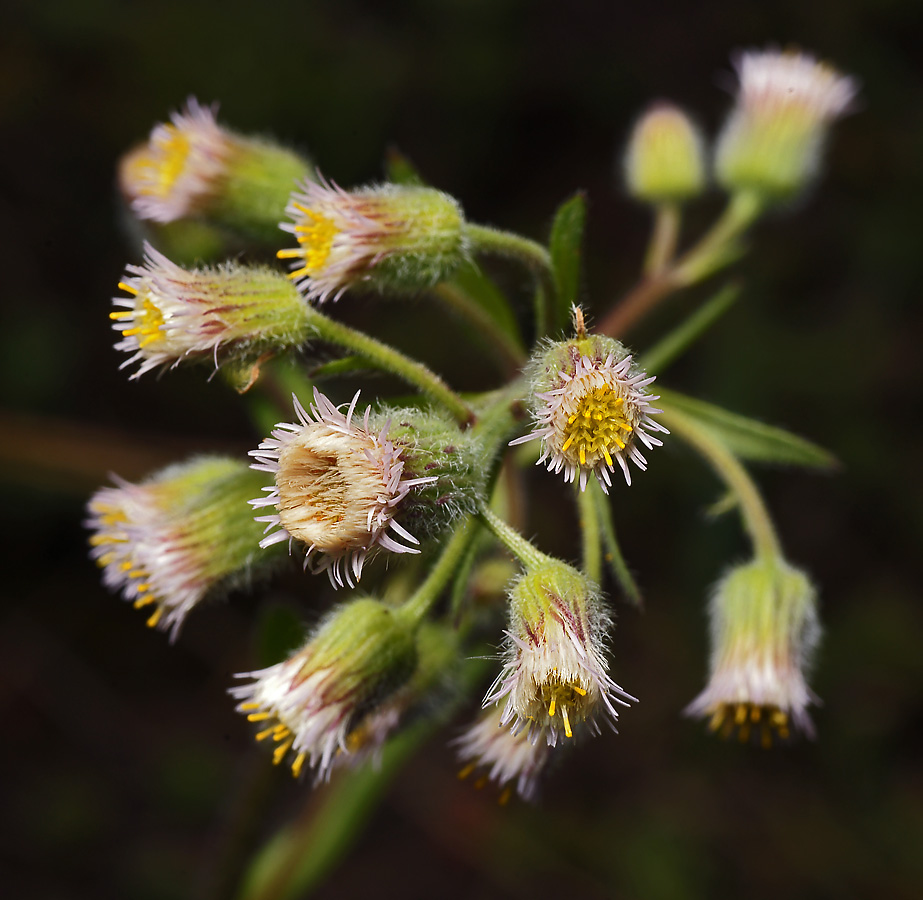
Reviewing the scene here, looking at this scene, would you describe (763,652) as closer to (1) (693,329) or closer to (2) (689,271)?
(1) (693,329)

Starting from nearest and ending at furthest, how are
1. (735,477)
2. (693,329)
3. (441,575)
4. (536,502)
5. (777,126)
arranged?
(441,575) → (735,477) → (693,329) → (777,126) → (536,502)

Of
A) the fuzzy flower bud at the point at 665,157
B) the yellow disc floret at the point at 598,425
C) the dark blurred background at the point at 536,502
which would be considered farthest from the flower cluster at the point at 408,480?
the dark blurred background at the point at 536,502

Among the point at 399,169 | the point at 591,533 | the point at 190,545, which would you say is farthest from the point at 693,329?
the point at 190,545

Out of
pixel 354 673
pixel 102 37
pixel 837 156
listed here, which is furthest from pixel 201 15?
pixel 354 673

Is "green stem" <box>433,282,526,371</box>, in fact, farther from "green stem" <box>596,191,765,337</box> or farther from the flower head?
the flower head

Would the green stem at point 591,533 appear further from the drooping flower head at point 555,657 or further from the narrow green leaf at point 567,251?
the narrow green leaf at point 567,251

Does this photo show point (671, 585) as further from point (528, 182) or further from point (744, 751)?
point (528, 182)
